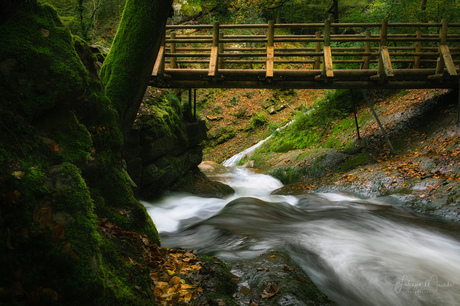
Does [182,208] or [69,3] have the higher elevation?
[69,3]

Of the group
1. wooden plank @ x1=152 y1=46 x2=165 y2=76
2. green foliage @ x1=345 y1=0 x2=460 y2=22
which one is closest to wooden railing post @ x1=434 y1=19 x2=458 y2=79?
green foliage @ x1=345 y1=0 x2=460 y2=22

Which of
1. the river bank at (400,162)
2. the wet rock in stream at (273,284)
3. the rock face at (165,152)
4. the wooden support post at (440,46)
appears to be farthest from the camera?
the wooden support post at (440,46)

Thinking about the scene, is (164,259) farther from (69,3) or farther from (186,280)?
(69,3)

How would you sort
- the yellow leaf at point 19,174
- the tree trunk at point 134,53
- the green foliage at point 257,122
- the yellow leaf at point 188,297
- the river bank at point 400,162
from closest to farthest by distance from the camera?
the yellow leaf at point 19,174 < the yellow leaf at point 188,297 < the tree trunk at point 134,53 < the river bank at point 400,162 < the green foliage at point 257,122

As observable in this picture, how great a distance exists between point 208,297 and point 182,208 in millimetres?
5407

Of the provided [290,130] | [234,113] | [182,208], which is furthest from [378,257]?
[234,113]

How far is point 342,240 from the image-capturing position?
18.0 feet

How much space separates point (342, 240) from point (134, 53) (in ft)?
15.0

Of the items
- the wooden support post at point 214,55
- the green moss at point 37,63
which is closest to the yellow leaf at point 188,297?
the green moss at point 37,63

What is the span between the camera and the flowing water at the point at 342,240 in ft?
13.0

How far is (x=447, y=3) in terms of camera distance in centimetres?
1114

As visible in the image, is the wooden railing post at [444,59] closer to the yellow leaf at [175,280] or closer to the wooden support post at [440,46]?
the wooden support post at [440,46]

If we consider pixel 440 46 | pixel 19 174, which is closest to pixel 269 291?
pixel 19 174
